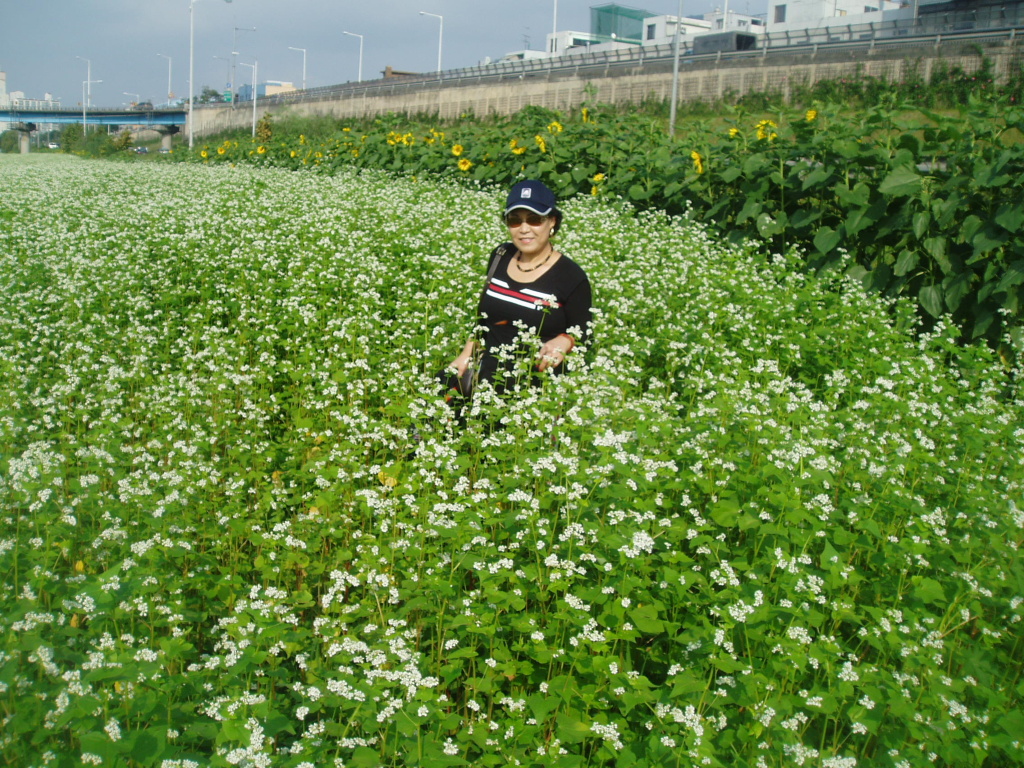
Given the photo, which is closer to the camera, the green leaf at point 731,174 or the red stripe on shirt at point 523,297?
the red stripe on shirt at point 523,297

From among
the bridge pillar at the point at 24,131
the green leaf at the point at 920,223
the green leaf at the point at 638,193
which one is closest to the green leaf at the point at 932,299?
the green leaf at the point at 920,223

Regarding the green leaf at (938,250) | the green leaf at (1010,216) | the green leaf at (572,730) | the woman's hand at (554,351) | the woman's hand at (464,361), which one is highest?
the green leaf at (1010,216)

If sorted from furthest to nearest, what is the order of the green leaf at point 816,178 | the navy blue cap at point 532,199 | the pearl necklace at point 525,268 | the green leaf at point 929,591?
the green leaf at point 816,178, the pearl necklace at point 525,268, the navy blue cap at point 532,199, the green leaf at point 929,591

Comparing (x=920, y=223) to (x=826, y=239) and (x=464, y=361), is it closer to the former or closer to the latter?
(x=826, y=239)

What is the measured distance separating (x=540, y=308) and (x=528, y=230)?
16.6 inches

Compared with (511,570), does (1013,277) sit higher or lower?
higher

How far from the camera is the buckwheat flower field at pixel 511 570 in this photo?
7.32ft

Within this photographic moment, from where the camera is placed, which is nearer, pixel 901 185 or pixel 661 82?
pixel 901 185

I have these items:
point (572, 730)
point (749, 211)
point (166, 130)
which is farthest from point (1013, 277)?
point (166, 130)

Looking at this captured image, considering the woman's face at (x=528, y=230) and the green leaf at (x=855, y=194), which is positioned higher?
the green leaf at (x=855, y=194)

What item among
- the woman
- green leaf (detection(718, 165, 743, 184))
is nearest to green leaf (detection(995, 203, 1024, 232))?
green leaf (detection(718, 165, 743, 184))

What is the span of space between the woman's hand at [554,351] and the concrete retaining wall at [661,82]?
409 inches

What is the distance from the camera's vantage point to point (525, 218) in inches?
178

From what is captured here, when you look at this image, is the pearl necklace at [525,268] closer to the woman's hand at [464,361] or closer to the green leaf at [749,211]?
the woman's hand at [464,361]
